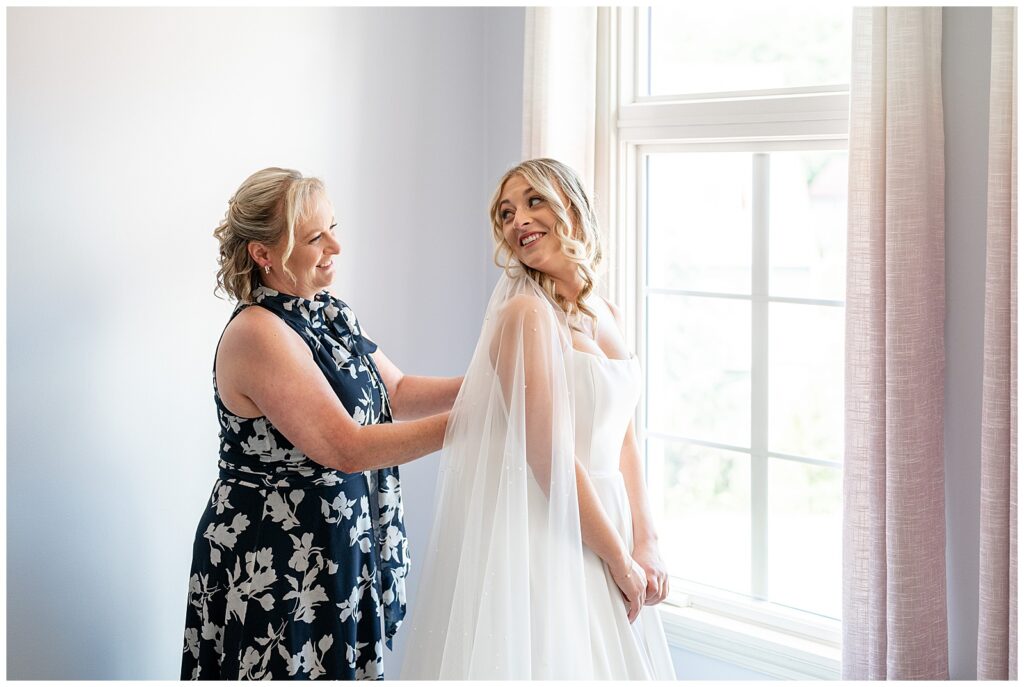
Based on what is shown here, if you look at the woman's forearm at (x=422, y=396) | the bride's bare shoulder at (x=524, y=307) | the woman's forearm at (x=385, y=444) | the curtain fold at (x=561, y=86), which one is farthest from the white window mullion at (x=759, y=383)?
the woman's forearm at (x=385, y=444)

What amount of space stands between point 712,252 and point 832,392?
54 centimetres

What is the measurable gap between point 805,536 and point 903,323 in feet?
2.68

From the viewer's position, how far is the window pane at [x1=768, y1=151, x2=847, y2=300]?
8.55 ft

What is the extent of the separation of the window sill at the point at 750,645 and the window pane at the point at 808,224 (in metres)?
0.94

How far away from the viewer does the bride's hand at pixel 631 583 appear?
1898 mm

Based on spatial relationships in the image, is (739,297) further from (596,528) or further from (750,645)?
(596,528)

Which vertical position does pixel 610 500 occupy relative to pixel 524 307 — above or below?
below

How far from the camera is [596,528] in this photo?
1867 millimetres

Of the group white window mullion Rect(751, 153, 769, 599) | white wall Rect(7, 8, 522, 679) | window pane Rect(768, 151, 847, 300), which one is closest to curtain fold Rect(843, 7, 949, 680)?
window pane Rect(768, 151, 847, 300)

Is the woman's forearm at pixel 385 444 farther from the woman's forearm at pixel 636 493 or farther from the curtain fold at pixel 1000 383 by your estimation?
the curtain fold at pixel 1000 383

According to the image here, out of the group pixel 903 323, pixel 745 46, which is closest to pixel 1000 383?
pixel 903 323

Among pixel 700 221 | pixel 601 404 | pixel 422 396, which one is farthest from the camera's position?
pixel 700 221

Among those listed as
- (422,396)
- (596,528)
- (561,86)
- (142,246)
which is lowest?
(596,528)

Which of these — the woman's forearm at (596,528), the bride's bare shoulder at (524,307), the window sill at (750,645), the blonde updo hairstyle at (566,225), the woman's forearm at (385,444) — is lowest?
the window sill at (750,645)
